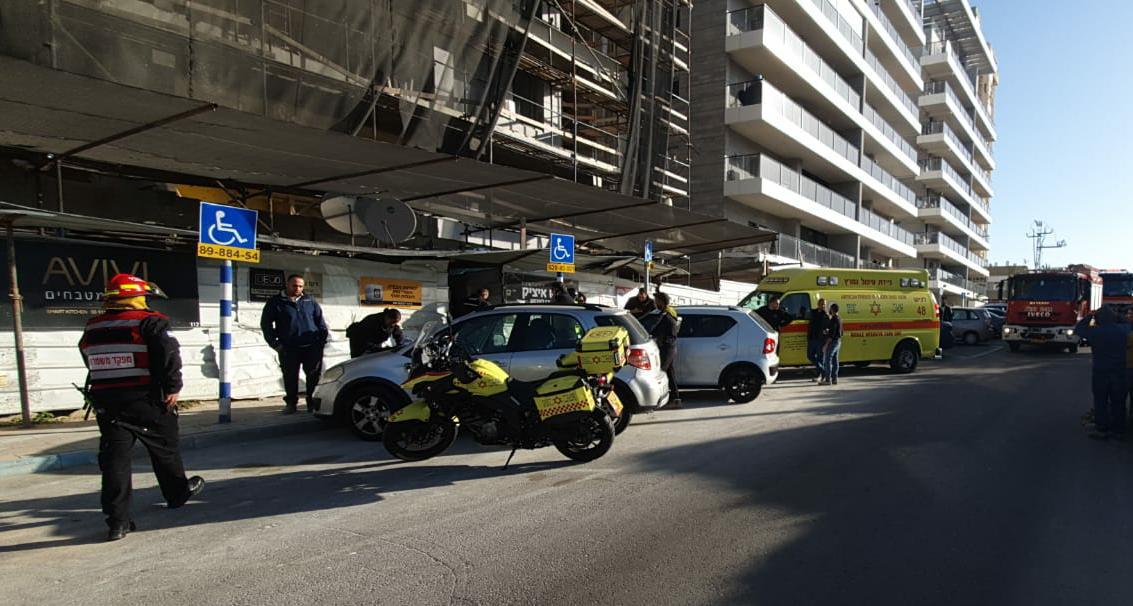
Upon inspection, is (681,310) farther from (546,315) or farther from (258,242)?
(258,242)

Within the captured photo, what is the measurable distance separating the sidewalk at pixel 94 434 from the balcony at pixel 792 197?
2162cm

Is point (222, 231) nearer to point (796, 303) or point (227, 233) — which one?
point (227, 233)

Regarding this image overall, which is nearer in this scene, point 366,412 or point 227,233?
point 366,412

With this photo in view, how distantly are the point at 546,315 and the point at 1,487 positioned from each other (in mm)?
5300

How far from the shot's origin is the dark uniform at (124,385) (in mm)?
4652

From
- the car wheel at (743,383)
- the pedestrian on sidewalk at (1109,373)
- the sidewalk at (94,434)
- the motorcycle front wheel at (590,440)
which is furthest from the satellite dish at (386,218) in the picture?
the pedestrian on sidewalk at (1109,373)

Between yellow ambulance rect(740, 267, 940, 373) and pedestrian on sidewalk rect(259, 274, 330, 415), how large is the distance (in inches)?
372

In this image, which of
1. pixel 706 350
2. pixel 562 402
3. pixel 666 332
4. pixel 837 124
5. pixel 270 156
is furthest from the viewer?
pixel 837 124

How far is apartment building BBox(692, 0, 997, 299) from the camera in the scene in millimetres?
27672

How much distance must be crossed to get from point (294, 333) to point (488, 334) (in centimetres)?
281

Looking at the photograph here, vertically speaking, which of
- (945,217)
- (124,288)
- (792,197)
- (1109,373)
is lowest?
(1109,373)

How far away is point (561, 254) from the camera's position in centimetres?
1215

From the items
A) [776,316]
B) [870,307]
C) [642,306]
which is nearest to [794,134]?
[870,307]

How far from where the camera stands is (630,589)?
375 cm
